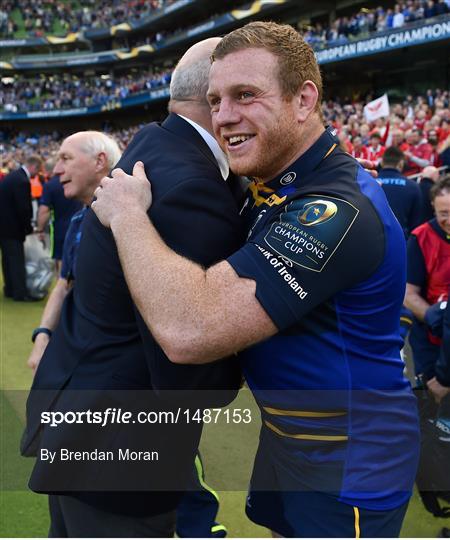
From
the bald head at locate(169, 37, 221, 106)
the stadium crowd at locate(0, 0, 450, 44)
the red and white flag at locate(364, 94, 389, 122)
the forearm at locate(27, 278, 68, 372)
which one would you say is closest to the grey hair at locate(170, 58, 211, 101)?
the bald head at locate(169, 37, 221, 106)

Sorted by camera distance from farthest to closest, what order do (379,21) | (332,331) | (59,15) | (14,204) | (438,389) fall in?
(59,15) → (379,21) → (14,204) → (438,389) → (332,331)

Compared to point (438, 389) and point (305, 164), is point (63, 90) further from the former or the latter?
point (305, 164)

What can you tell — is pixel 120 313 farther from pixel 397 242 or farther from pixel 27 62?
pixel 27 62

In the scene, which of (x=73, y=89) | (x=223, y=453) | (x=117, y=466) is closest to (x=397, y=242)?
(x=117, y=466)

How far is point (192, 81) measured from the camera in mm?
1691

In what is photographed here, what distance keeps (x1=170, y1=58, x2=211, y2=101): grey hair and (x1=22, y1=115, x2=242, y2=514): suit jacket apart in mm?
79

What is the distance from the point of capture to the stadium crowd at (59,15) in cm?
4600

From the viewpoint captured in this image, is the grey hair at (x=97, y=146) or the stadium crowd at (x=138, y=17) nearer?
the grey hair at (x=97, y=146)

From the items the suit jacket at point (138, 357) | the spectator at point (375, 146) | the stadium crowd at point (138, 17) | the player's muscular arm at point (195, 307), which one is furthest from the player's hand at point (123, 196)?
the stadium crowd at point (138, 17)

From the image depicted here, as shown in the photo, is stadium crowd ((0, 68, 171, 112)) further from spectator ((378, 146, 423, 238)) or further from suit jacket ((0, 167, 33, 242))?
spectator ((378, 146, 423, 238))

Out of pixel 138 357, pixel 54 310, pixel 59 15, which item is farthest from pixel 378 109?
pixel 59 15

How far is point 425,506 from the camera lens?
306 cm

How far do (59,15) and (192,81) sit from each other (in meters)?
55.2

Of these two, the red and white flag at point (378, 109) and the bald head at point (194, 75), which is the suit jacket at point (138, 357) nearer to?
the bald head at point (194, 75)
